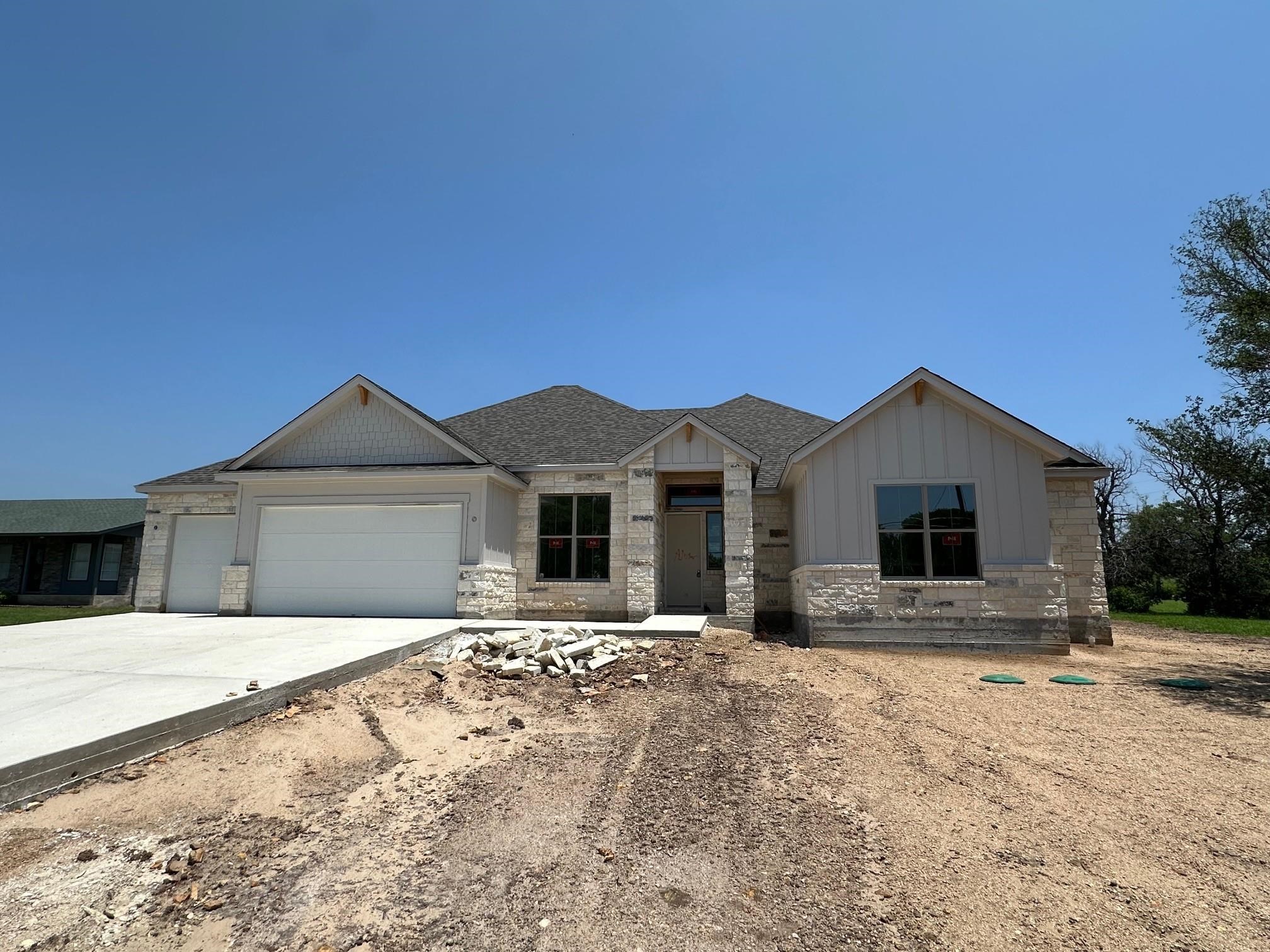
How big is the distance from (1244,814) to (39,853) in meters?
7.62

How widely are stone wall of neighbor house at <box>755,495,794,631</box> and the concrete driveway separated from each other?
6807 millimetres

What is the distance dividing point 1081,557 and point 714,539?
7486mm

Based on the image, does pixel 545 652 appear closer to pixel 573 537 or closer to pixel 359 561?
pixel 573 537

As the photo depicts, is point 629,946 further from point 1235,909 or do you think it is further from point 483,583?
point 483,583

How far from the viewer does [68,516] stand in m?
23.1

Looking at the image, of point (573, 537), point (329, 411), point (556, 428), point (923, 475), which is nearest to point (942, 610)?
point (923, 475)

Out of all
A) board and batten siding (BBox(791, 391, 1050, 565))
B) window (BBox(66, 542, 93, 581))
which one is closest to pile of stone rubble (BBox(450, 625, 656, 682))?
board and batten siding (BBox(791, 391, 1050, 565))

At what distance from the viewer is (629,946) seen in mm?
2922

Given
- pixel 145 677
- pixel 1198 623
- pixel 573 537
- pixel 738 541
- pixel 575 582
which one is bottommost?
pixel 1198 623

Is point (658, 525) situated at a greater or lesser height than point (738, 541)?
greater

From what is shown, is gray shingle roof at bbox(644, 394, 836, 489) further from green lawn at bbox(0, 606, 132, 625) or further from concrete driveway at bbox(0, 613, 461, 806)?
green lawn at bbox(0, 606, 132, 625)

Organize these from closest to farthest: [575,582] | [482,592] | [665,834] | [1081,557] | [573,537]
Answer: [665,834]
[1081,557]
[482,592]
[575,582]
[573,537]

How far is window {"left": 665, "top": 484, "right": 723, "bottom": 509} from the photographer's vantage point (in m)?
15.2

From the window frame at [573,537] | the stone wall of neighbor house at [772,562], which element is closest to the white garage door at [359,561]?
the window frame at [573,537]
